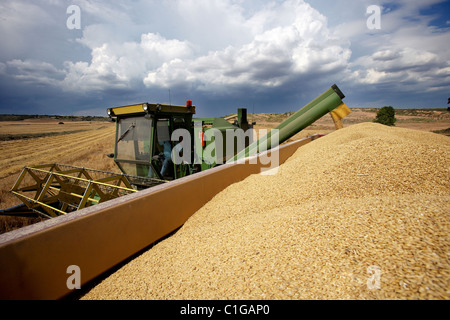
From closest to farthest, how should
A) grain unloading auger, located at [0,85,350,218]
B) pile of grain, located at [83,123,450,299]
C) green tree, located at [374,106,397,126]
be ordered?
pile of grain, located at [83,123,450,299], grain unloading auger, located at [0,85,350,218], green tree, located at [374,106,397,126]

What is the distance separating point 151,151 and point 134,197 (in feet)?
5.90

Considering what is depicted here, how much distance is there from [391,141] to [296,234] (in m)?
2.65

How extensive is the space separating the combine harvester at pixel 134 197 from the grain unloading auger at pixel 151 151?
2 cm

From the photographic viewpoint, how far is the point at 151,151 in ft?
12.0

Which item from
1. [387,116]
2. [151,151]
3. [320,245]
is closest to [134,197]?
[320,245]

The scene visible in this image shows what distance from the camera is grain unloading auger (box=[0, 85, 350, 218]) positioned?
11.7 feet

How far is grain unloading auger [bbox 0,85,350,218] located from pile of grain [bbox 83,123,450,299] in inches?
56.6

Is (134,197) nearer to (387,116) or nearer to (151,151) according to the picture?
(151,151)

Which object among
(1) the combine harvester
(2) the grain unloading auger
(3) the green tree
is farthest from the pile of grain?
(3) the green tree

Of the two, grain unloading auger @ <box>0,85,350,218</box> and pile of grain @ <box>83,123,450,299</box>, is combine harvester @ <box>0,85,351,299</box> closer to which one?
grain unloading auger @ <box>0,85,350,218</box>

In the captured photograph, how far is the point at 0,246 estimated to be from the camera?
1.20 metres

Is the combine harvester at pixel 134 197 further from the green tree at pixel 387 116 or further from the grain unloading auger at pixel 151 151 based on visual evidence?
the green tree at pixel 387 116
